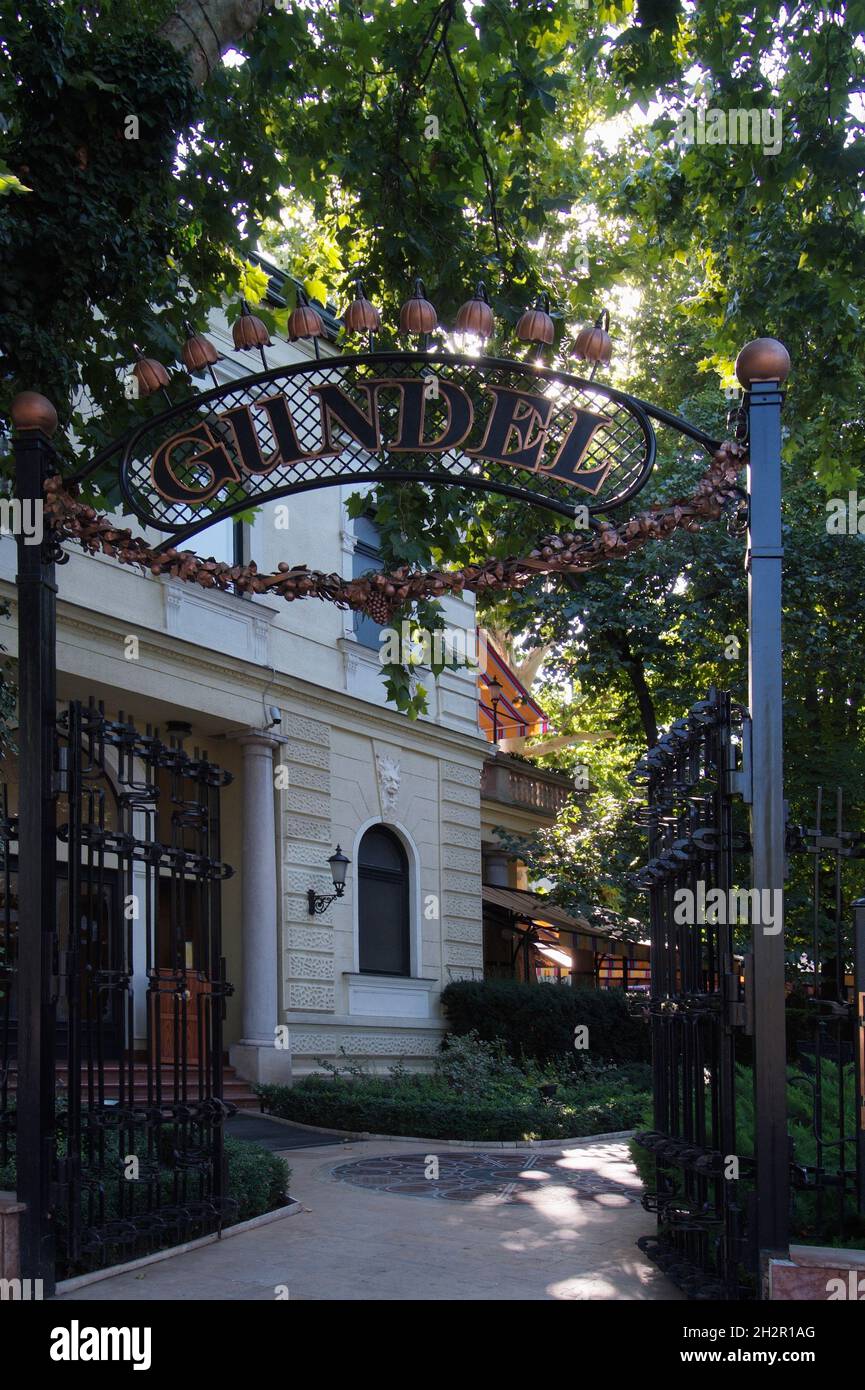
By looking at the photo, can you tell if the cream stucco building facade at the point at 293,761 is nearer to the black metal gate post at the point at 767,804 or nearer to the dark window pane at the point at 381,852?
the dark window pane at the point at 381,852

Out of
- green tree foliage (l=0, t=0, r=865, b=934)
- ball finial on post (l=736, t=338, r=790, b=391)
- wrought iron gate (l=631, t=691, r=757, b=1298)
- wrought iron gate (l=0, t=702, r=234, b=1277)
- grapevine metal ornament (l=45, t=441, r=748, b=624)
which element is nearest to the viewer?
wrought iron gate (l=631, t=691, r=757, b=1298)

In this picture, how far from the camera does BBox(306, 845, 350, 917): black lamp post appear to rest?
18156 mm

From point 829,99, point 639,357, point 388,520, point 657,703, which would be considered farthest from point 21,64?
point 639,357

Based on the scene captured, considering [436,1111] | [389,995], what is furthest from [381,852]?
[436,1111]

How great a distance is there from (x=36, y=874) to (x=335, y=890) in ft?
41.6

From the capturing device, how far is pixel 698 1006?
612 cm

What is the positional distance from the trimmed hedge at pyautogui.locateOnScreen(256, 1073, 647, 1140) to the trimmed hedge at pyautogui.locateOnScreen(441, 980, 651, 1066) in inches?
129

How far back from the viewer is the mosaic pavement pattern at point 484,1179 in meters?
10.3

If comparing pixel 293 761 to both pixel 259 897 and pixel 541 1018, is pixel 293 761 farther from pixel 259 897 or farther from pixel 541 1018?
pixel 541 1018

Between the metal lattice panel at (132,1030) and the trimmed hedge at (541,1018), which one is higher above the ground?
the metal lattice panel at (132,1030)

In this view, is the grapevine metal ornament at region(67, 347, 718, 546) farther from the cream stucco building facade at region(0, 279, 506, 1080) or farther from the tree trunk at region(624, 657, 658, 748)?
the tree trunk at region(624, 657, 658, 748)

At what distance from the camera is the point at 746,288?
1183cm

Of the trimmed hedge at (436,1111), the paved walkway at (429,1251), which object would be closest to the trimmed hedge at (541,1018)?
the trimmed hedge at (436,1111)

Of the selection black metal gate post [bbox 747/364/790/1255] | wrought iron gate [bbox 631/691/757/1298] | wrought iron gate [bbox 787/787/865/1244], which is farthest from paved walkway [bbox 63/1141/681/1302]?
black metal gate post [bbox 747/364/790/1255]
